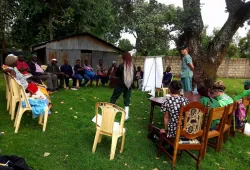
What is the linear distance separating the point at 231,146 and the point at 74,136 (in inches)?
137

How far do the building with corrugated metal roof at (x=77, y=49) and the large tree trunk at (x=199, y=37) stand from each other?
845 centimetres

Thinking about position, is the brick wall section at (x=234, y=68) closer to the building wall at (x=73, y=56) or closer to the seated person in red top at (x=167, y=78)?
the building wall at (x=73, y=56)

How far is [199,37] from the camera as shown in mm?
9977

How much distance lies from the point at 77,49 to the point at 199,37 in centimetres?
961

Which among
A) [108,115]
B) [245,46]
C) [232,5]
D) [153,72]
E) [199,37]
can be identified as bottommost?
[108,115]

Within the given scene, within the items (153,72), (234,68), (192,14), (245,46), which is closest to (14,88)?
(153,72)

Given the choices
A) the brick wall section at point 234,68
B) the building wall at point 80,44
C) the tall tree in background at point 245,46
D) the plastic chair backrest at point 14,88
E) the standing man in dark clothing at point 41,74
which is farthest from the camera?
the tall tree in background at point 245,46

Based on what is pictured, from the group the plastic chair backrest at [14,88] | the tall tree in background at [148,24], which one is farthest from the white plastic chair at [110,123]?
the tall tree in background at [148,24]

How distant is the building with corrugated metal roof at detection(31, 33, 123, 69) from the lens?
15.6 metres

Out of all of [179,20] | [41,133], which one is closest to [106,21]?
[179,20]

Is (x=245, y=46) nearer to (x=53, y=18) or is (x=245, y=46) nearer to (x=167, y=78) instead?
(x=167, y=78)

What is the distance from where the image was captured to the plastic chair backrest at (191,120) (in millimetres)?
3557

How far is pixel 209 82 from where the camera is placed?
10125mm

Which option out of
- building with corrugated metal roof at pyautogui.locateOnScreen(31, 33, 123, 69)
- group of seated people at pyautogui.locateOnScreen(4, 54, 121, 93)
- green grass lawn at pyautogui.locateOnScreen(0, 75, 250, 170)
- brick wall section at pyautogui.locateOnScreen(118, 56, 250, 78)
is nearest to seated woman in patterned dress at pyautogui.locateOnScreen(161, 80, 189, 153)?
green grass lawn at pyautogui.locateOnScreen(0, 75, 250, 170)
